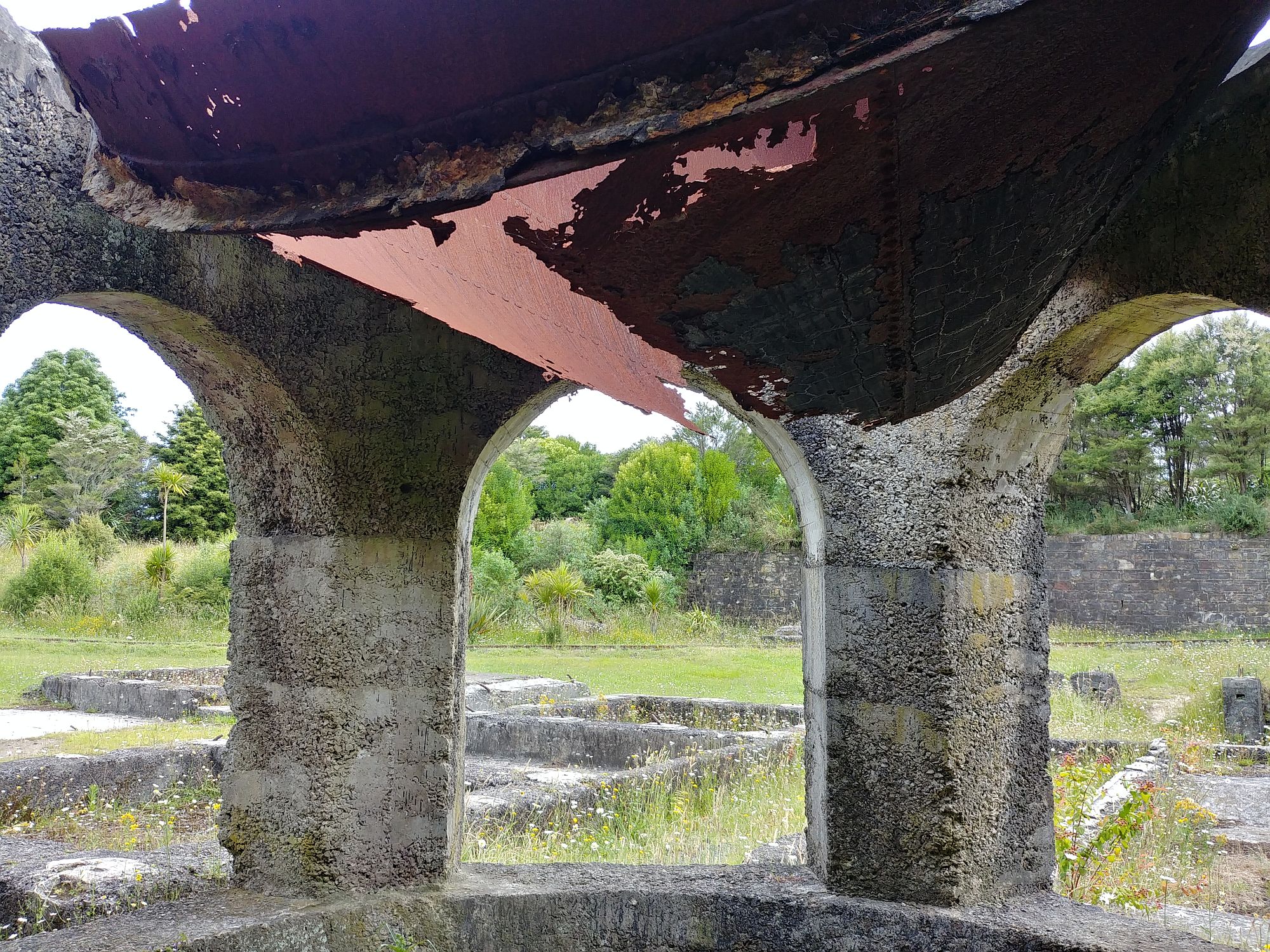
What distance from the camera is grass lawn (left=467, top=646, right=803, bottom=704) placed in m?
11.6

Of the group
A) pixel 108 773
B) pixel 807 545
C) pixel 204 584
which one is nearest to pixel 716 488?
pixel 204 584

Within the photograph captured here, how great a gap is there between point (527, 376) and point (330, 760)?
4.37 ft

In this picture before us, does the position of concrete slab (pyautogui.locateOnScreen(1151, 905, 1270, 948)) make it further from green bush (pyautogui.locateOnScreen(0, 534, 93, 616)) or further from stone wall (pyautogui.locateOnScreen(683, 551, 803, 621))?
green bush (pyautogui.locateOnScreen(0, 534, 93, 616))

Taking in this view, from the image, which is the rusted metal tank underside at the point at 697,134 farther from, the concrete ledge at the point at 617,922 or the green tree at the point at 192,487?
the green tree at the point at 192,487

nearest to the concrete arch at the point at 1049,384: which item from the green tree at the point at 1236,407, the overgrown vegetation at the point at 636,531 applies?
the overgrown vegetation at the point at 636,531

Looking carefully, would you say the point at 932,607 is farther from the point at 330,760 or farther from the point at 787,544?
the point at 787,544

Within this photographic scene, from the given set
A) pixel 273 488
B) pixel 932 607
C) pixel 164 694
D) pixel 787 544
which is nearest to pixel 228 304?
pixel 273 488

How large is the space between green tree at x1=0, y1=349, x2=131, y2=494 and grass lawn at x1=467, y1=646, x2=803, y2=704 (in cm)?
2312

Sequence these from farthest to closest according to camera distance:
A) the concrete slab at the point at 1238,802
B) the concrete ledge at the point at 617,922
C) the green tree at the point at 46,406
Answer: the green tree at the point at 46,406, the concrete slab at the point at 1238,802, the concrete ledge at the point at 617,922

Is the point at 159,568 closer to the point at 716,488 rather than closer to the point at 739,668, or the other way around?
the point at 739,668

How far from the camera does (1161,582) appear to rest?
59.7ft

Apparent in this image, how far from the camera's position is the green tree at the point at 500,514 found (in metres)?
27.7

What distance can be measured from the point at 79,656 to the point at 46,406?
77.1 ft

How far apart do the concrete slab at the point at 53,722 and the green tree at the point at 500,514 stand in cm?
1714
